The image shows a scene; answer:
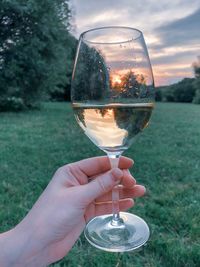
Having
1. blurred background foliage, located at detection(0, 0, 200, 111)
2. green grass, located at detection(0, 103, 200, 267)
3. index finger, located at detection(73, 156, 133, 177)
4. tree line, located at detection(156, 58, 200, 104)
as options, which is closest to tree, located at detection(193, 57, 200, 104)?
tree line, located at detection(156, 58, 200, 104)

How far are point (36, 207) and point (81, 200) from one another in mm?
146

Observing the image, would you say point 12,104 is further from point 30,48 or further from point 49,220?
point 49,220

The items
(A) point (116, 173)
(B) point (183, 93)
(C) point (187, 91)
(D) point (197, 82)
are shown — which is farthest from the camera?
(D) point (197, 82)

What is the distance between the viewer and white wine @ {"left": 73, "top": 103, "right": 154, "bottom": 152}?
39.8 inches

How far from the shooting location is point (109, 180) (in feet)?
3.78

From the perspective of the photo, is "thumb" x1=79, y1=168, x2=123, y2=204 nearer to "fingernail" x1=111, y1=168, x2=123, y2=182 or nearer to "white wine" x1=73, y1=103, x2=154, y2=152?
"fingernail" x1=111, y1=168, x2=123, y2=182

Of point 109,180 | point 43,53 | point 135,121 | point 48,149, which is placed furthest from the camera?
point 43,53

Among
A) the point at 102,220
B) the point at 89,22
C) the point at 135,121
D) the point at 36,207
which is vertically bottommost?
the point at 102,220

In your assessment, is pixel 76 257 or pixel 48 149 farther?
pixel 48 149

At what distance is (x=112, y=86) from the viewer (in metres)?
1.02

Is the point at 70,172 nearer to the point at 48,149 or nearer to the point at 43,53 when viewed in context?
the point at 48,149

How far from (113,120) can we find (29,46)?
1160 centimetres

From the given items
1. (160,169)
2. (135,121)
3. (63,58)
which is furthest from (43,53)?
(135,121)

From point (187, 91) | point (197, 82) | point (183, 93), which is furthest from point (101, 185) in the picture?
point (197, 82)
